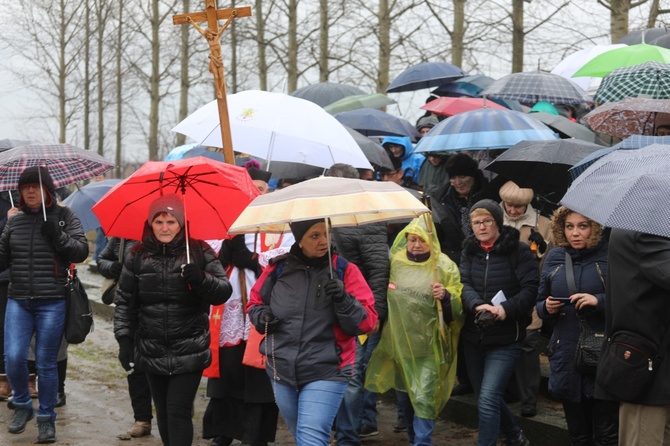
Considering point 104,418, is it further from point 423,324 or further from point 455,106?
point 455,106

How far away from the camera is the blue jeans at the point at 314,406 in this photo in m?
5.23

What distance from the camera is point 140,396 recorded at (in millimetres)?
7660

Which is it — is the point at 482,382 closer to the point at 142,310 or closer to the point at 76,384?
the point at 142,310

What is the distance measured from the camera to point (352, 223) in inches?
232

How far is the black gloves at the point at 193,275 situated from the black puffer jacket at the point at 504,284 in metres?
1.92

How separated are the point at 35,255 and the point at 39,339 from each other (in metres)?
0.66

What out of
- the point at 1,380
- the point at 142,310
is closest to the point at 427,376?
the point at 142,310

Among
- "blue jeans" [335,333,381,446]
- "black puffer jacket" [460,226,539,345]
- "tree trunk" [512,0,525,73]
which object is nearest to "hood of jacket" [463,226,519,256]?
"black puffer jacket" [460,226,539,345]

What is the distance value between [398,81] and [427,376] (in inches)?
314

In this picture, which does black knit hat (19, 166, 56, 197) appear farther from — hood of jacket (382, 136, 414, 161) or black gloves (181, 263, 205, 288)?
hood of jacket (382, 136, 414, 161)

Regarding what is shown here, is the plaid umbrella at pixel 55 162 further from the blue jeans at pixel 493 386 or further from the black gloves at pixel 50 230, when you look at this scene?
the blue jeans at pixel 493 386

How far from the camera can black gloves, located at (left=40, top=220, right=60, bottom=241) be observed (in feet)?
23.8

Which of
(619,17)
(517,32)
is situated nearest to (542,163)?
(619,17)

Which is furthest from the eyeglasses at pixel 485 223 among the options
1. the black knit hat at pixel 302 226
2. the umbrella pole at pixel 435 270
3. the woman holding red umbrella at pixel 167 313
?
the woman holding red umbrella at pixel 167 313
